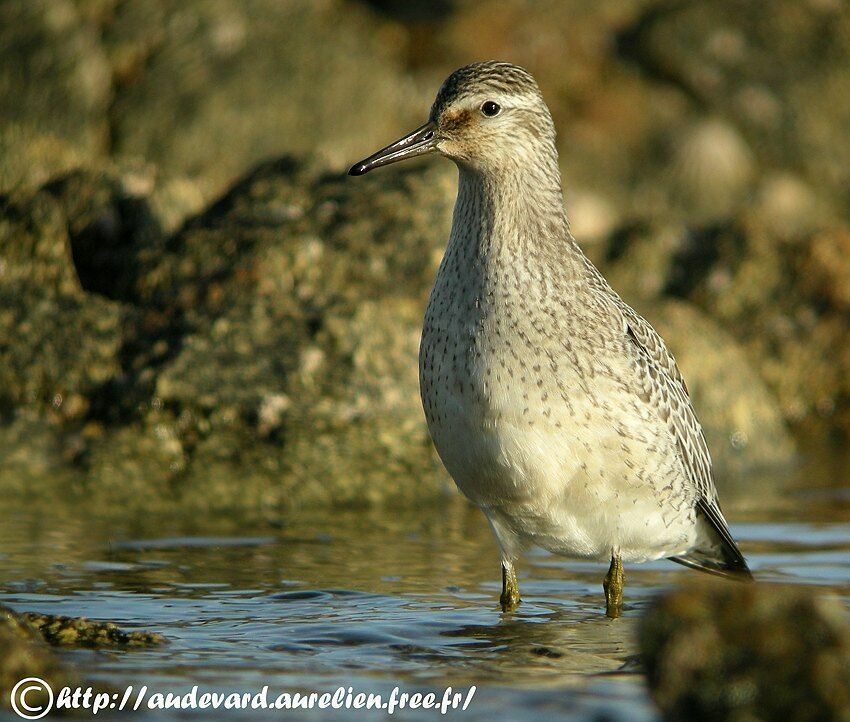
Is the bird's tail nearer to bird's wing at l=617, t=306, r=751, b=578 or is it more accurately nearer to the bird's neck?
bird's wing at l=617, t=306, r=751, b=578

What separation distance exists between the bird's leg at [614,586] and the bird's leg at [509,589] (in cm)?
49

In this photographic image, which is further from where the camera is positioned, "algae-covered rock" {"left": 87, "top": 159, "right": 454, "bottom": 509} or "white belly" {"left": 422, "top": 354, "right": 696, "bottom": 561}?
"algae-covered rock" {"left": 87, "top": 159, "right": 454, "bottom": 509}

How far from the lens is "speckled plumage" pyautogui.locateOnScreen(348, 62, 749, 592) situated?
710cm

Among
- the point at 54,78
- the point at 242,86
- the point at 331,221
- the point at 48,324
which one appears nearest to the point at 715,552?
the point at 331,221

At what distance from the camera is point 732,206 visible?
18.9m

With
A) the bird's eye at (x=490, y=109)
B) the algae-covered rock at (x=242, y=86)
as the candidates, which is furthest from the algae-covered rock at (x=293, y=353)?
the algae-covered rock at (x=242, y=86)

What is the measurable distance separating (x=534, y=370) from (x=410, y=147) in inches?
58.2

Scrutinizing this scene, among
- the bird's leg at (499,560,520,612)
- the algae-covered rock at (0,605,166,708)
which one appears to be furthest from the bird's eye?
the algae-covered rock at (0,605,166,708)

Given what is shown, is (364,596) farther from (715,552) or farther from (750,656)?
(750,656)

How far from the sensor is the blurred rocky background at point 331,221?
33.9 feet

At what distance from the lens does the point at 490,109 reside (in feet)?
25.0

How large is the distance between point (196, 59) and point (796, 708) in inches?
563

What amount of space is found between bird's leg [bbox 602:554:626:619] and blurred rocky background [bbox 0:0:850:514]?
2890 millimetres

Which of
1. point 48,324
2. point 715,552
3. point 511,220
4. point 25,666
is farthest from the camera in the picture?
point 48,324
